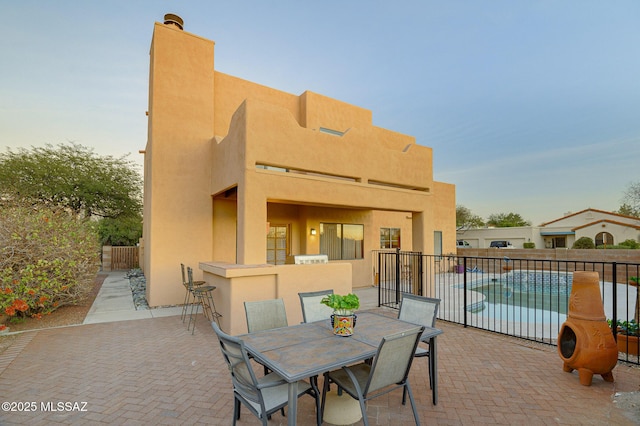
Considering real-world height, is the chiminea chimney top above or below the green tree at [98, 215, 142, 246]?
above

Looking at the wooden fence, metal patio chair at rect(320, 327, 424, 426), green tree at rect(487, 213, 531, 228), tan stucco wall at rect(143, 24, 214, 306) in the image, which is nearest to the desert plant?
metal patio chair at rect(320, 327, 424, 426)

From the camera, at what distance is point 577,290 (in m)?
3.88

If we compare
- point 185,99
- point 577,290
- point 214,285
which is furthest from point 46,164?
point 577,290

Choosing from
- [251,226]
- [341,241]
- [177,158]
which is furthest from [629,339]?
[177,158]

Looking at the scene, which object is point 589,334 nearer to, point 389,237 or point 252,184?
point 252,184

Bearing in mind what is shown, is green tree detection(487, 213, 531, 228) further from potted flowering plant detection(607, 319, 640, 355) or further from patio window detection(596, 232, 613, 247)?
potted flowering plant detection(607, 319, 640, 355)

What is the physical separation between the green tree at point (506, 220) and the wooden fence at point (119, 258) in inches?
1795

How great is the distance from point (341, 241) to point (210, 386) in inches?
333

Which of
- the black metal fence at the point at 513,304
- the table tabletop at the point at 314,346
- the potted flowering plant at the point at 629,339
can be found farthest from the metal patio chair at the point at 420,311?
the potted flowering plant at the point at 629,339

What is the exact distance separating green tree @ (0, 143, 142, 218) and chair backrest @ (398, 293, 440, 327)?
56.9ft

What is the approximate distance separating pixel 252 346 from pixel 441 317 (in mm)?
5796

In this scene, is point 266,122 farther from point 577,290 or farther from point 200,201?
point 577,290

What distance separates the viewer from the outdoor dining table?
230 centimetres

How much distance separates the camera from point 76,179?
16.7 m
